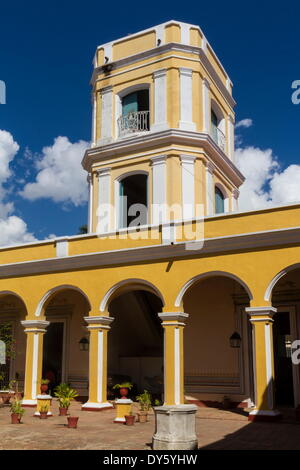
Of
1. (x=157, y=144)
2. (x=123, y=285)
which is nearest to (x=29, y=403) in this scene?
(x=123, y=285)

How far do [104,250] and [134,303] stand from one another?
3.19 meters

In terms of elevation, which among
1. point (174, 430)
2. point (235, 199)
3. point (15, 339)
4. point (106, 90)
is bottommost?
point (174, 430)

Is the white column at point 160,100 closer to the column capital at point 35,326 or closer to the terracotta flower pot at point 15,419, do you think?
the column capital at point 35,326

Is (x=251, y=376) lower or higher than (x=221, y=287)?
lower

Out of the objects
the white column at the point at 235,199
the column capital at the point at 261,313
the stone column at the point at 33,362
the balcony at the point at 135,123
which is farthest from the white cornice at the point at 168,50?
the column capital at the point at 261,313

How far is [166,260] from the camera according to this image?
14.2m

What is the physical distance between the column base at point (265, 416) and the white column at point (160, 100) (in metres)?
9.26

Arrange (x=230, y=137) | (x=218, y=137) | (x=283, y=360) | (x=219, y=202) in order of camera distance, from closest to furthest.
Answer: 1. (x=283, y=360)
2. (x=219, y=202)
3. (x=218, y=137)
4. (x=230, y=137)

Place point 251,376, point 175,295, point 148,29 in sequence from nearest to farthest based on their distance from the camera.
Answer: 1. point 175,295
2. point 251,376
3. point 148,29

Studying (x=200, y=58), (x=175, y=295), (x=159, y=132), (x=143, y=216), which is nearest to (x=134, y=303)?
(x=143, y=216)

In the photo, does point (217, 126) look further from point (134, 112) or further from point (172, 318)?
point (172, 318)

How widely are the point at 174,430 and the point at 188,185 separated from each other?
9.63m

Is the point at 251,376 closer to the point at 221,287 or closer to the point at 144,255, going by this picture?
the point at 221,287

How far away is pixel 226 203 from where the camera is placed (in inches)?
770
